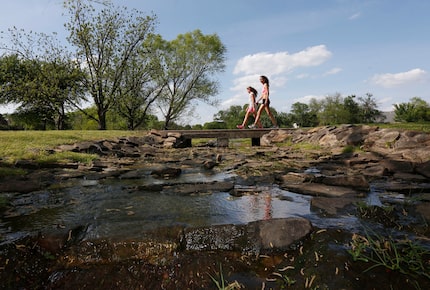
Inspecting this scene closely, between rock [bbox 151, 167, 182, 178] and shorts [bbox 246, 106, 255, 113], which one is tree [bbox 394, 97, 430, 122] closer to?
shorts [bbox 246, 106, 255, 113]

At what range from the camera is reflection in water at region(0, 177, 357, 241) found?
8.16ft

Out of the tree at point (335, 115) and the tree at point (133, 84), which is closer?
the tree at point (133, 84)

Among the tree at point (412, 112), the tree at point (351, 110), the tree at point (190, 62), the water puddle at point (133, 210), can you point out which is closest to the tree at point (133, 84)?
the tree at point (190, 62)

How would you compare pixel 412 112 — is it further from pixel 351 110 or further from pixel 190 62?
pixel 190 62

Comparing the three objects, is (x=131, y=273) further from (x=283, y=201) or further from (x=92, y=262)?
(x=283, y=201)

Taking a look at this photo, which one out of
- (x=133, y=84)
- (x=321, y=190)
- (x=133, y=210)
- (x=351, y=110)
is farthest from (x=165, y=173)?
(x=351, y=110)

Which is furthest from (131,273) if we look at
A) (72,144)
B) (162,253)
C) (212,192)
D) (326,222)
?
(72,144)

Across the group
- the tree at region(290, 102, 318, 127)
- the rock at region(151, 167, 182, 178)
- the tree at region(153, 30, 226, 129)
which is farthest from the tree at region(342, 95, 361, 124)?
the rock at region(151, 167, 182, 178)

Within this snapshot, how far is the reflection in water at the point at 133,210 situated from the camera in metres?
2.49

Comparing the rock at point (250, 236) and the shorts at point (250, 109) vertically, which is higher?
the shorts at point (250, 109)

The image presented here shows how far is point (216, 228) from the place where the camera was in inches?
92.1

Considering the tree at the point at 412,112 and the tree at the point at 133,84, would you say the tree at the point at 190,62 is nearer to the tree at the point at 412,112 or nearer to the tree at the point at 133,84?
the tree at the point at 133,84

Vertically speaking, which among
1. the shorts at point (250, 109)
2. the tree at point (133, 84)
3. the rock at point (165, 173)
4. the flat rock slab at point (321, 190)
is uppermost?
the tree at point (133, 84)

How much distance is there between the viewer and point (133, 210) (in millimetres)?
2979
